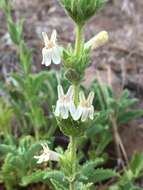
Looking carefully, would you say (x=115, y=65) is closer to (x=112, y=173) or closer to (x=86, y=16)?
(x=112, y=173)

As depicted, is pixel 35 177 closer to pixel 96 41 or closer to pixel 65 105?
pixel 65 105

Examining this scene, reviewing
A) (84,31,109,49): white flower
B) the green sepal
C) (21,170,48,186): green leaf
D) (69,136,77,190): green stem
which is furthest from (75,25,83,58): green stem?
(21,170,48,186): green leaf

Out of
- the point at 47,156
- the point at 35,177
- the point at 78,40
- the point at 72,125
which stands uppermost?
the point at 78,40

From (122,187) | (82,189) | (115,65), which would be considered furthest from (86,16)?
(115,65)

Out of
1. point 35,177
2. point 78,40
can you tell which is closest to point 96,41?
point 78,40

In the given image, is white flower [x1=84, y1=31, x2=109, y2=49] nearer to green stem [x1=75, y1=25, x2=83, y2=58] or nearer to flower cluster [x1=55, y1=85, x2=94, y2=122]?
green stem [x1=75, y1=25, x2=83, y2=58]

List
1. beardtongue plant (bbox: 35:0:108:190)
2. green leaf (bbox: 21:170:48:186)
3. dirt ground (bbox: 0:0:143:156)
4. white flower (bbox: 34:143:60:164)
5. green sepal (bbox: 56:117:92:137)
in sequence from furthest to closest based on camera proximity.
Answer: dirt ground (bbox: 0:0:143:156), green leaf (bbox: 21:170:48:186), white flower (bbox: 34:143:60:164), green sepal (bbox: 56:117:92:137), beardtongue plant (bbox: 35:0:108:190)

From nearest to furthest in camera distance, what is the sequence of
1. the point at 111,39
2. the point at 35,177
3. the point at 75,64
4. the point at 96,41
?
the point at 75,64
the point at 96,41
the point at 35,177
the point at 111,39

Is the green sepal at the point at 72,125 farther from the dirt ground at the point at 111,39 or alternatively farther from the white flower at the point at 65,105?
the dirt ground at the point at 111,39

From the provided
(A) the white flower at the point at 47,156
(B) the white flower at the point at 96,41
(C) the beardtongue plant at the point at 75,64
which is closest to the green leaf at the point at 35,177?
(A) the white flower at the point at 47,156

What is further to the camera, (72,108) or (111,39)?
(111,39)
